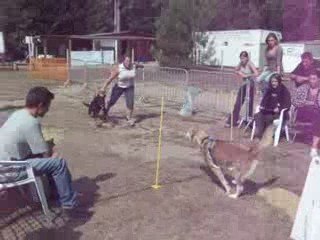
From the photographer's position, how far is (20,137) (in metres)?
4.96

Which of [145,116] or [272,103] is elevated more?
[272,103]

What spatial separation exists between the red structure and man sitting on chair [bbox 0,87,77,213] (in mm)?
35455

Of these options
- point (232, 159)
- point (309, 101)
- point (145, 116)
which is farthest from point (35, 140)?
point (145, 116)

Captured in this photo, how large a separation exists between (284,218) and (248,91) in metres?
5.32

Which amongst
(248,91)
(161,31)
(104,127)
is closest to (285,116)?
(248,91)

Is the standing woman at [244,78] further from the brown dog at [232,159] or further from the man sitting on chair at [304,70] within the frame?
the brown dog at [232,159]

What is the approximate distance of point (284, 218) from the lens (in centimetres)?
519

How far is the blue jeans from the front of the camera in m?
4.98

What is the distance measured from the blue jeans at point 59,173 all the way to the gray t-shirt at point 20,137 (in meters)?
0.13

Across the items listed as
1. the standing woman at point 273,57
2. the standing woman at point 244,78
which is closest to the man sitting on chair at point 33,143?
the standing woman at point 273,57

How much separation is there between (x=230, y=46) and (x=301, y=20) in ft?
39.0

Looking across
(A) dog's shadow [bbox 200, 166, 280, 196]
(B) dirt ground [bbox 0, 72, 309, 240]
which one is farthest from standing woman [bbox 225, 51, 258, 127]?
(A) dog's shadow [bbox 200, 166, 280, 196]

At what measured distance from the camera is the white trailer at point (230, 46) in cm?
3394

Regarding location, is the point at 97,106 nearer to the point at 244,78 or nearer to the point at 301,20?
the point at 244,78
